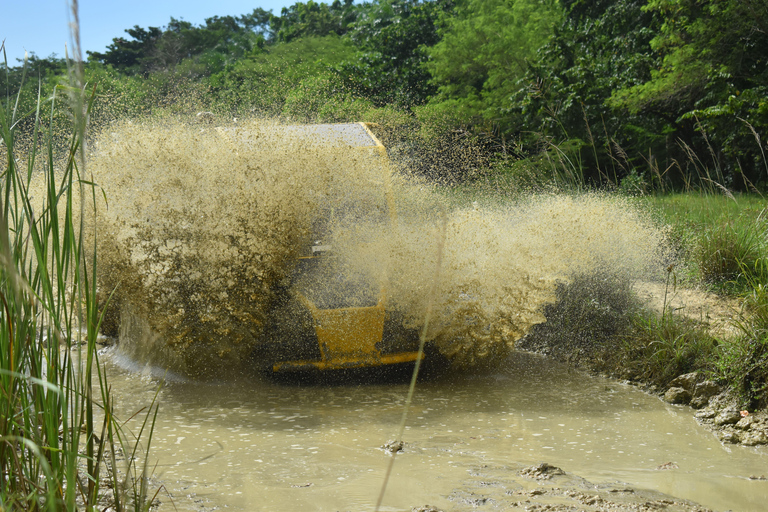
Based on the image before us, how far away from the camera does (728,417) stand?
4.52 meters

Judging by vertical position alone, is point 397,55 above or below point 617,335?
above

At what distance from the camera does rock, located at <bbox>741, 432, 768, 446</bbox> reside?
13.7ft

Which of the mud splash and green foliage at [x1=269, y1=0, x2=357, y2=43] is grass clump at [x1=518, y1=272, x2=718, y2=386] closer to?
the mud splash

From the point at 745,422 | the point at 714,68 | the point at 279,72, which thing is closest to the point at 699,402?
the point at 745,422

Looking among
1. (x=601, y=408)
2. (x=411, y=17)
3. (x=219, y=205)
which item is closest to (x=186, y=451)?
(x=219, y=205)

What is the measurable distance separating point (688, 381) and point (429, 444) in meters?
2.30

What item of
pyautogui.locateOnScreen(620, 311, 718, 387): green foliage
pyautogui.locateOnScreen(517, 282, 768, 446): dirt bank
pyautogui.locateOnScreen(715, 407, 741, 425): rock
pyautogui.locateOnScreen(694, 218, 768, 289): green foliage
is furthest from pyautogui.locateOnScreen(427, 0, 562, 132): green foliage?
pyautogui.locateOnScreen(715, 407, 741, 425): rock

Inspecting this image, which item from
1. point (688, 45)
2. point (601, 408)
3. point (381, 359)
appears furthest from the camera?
point (688, 45)

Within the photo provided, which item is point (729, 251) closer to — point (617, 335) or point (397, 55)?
point (617, 335)

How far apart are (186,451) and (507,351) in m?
2.97

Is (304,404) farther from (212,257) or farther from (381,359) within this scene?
(212,257)

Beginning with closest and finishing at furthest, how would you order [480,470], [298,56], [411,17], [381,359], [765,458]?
[480,470]
[765,458]
[381,359]
[411,17]
[298,56]

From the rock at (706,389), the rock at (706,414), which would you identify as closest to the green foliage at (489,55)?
the rock at (706,389)

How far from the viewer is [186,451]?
3.98 m
